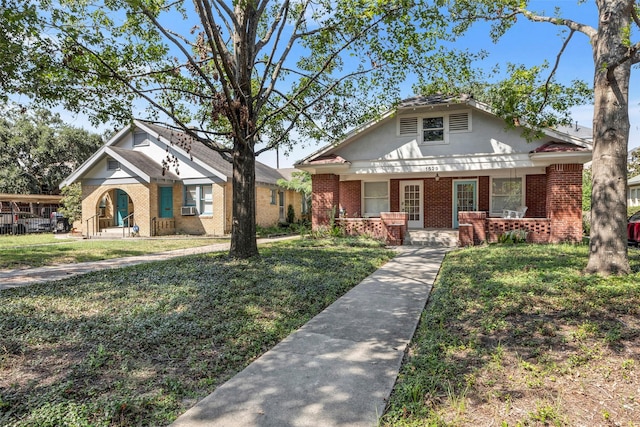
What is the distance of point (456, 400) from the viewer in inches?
122

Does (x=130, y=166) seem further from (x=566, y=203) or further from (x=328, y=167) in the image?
(x=566, y=203)

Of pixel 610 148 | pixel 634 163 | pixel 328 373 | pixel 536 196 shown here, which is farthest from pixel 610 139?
pixel 634 163

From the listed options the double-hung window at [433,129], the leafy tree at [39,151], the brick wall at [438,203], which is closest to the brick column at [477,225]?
the brick wall at [438,203]

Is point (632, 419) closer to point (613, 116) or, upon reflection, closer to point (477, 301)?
point (477, 301)

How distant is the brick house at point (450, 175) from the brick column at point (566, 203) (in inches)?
1.2

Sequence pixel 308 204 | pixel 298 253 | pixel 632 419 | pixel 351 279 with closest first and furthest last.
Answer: pixel 632 419, pixel 351 279, pixel 298 253, pixel 308 204

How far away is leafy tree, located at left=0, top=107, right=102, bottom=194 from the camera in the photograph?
3136cm

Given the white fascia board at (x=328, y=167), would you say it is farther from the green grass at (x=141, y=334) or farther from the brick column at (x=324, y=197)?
the green grass at (x=141, y=334)

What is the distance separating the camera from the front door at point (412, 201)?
1723 cm

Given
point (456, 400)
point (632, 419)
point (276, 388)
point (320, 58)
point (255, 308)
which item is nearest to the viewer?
point (632, 419)

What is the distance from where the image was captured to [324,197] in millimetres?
15938

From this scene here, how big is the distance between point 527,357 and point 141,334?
4.35 m

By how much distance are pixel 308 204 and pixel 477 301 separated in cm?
2477

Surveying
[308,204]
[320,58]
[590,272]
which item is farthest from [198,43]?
[308,204]
